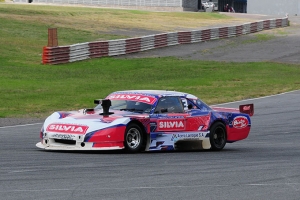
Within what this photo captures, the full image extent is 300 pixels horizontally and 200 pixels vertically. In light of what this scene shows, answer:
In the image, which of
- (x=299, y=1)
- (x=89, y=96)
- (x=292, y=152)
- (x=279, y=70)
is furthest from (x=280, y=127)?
(x=299, y=1)

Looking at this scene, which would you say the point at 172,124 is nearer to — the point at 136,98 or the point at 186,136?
the point at 186,136

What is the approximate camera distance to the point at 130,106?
13.7 metres

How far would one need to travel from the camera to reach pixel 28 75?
98.6 feet

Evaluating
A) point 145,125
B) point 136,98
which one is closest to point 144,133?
point 145,125

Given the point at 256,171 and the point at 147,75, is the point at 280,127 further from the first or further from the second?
the point at 147,75

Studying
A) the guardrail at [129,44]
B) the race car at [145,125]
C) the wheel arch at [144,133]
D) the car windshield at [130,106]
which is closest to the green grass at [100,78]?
the guardrail at [129,44]

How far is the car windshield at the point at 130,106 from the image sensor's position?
13516mm

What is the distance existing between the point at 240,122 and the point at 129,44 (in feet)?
79.9

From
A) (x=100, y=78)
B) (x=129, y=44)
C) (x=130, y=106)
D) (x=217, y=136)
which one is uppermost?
(x=130, y=106)

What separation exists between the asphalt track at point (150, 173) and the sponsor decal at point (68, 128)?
0.39 m

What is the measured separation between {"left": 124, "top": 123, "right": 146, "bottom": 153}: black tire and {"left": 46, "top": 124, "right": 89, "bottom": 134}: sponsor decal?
737mm

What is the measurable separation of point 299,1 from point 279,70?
161 ft

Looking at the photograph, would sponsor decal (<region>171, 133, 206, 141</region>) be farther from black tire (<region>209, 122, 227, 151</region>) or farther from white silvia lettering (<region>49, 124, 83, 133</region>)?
white silvia lettering (<region>49, 124, 83, 133</region>)

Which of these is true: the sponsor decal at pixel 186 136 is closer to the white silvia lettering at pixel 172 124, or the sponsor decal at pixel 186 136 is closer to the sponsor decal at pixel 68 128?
the white silvia lettering at pixel 172 124
